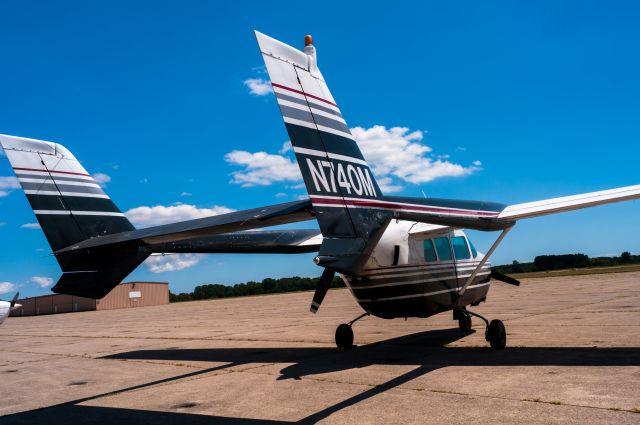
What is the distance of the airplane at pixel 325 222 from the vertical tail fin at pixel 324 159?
0.06 feet

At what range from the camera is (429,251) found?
1029cm

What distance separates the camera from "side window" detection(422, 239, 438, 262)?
10172 millimetres

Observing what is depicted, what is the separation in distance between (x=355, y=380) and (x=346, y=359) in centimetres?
212

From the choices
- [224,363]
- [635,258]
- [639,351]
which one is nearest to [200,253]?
[224,363]

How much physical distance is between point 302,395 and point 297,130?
4178 millimetres

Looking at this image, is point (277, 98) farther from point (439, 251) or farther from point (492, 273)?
point (492, 273)

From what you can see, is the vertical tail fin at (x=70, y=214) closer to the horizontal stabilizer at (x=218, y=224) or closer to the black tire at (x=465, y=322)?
the horizontal stabilizer at (x=218, y=224)

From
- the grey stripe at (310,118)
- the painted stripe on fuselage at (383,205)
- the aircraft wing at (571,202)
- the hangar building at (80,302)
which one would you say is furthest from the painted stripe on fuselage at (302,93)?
the hangar building at (80,302)

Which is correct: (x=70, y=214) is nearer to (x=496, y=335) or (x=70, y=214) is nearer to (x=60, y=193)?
(x=60, y=193)

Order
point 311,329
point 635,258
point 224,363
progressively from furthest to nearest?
point 635,258 < point 311,329 < point 224,363

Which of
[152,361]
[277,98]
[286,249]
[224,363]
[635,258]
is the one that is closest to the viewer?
[277,98]

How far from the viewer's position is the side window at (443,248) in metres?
10.6

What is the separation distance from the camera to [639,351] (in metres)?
8.52

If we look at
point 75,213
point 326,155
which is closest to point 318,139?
point 326,155
